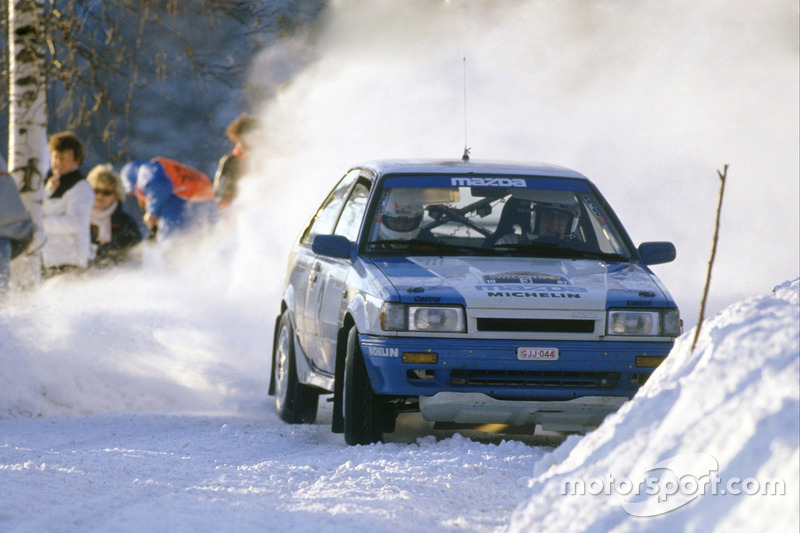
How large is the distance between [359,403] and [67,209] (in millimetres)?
7128

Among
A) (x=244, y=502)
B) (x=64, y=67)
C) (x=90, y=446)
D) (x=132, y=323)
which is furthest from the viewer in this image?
(x=64, y=67)

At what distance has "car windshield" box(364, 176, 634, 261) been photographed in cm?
748

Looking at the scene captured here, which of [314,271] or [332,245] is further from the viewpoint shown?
[314,271]

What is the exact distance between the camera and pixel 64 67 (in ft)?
42.9

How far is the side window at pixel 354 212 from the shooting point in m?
7.76

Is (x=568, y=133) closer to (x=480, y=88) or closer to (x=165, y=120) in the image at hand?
(x=480, y=88)

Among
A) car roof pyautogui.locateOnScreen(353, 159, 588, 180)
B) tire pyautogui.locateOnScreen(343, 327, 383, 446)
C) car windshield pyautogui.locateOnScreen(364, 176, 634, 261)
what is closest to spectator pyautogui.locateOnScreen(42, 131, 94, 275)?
car roof pyautogui.locateOnScreen(353, 159, 588, 180)

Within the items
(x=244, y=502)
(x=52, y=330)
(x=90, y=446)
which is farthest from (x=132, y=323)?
(x=244, y=502)

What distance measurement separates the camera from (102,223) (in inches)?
581

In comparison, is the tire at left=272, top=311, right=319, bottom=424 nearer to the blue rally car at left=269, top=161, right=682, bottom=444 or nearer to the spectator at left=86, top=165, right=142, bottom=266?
the blue rally car at left=269, top=161, right=682, bottom=444

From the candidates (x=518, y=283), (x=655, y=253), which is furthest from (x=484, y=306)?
(x=655, y=253)

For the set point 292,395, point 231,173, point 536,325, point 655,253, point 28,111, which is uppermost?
point 28,111

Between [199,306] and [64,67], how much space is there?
2787mm

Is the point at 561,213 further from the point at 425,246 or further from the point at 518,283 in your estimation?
the point at 518,283
